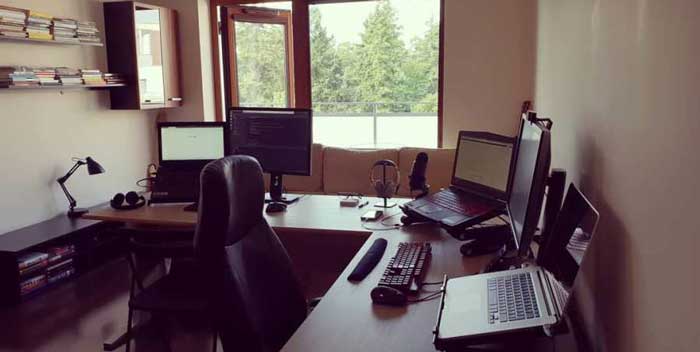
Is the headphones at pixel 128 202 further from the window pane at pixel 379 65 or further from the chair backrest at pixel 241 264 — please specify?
the window pane at pixel 379 65

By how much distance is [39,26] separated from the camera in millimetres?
3795

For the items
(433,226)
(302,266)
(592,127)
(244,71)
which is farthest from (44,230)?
(592,127)

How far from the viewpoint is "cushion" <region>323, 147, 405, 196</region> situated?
4.20 meters

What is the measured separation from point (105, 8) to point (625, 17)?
4.39 meters

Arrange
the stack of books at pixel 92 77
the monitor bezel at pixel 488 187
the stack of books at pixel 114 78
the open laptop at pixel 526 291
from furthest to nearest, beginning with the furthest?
the stack of books at pixel 114 78 < the stack of books at pixel 92 77 < the monitor bezel at pixel 488 187 < the open laptop at pixel 526 291

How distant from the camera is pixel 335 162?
4.31 m

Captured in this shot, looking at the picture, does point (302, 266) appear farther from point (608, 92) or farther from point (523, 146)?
point (608, 92)

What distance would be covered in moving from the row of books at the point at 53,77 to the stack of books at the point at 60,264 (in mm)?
1120

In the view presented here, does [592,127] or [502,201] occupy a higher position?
[592,127]

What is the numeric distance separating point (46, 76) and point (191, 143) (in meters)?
1.39

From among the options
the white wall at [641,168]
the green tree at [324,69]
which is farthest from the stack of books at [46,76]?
the white wall at [641,168]

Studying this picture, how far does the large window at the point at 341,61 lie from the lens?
5.00 meters

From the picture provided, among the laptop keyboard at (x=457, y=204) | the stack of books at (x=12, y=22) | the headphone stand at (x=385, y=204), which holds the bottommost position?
the headphone stand at (x=385, y=204)

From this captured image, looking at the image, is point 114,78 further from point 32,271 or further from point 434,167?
point 434,167
